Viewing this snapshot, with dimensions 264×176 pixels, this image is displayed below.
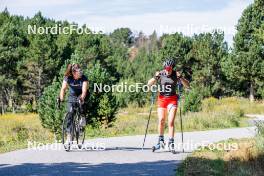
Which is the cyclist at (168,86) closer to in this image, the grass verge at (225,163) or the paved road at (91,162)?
the paved road at (91,162)

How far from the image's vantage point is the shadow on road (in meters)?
8.68

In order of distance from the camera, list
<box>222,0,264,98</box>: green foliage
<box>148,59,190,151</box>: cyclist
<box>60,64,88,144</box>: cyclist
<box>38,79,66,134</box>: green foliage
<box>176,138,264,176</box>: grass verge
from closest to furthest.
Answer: <box>176,138,264,176</box>: grass verge
<box>148,59,190,151</box>: cyclist
<box>60,64,88,144</box>: cyclist
<box>38,79,66,134</box>: green foliage
<box>222,0,264,98</box>: green foliage

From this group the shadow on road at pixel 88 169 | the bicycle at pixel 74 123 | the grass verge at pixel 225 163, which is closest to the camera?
the shadow on road at pixel 88 169

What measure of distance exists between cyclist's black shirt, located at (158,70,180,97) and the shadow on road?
1.82 metres

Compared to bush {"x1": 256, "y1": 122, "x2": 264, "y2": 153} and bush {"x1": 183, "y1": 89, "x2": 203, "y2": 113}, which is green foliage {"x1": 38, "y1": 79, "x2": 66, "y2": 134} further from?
bush {"x1": 183, "y1": 89, "x2": 203, "y2": 113}

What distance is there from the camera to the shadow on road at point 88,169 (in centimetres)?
868

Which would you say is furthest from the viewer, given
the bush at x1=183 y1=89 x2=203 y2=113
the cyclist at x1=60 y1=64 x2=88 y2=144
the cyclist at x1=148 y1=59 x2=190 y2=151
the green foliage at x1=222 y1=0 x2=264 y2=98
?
the green foliage at x1=222 y1=0 x2=264 y2=98

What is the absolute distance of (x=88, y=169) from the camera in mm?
9109

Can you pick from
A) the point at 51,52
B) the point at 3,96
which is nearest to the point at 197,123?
the point at 51,52

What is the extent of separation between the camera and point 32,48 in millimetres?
74750

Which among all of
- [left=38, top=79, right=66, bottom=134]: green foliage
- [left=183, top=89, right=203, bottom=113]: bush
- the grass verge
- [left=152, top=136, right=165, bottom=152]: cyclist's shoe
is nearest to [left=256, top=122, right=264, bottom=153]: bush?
the grass verge

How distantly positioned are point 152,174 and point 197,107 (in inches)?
1136

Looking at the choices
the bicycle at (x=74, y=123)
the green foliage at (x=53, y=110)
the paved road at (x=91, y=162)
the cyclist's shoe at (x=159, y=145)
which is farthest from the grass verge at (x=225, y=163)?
the green foliage at (x=53, y=110)

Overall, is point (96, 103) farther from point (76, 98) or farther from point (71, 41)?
point (71, 41)
